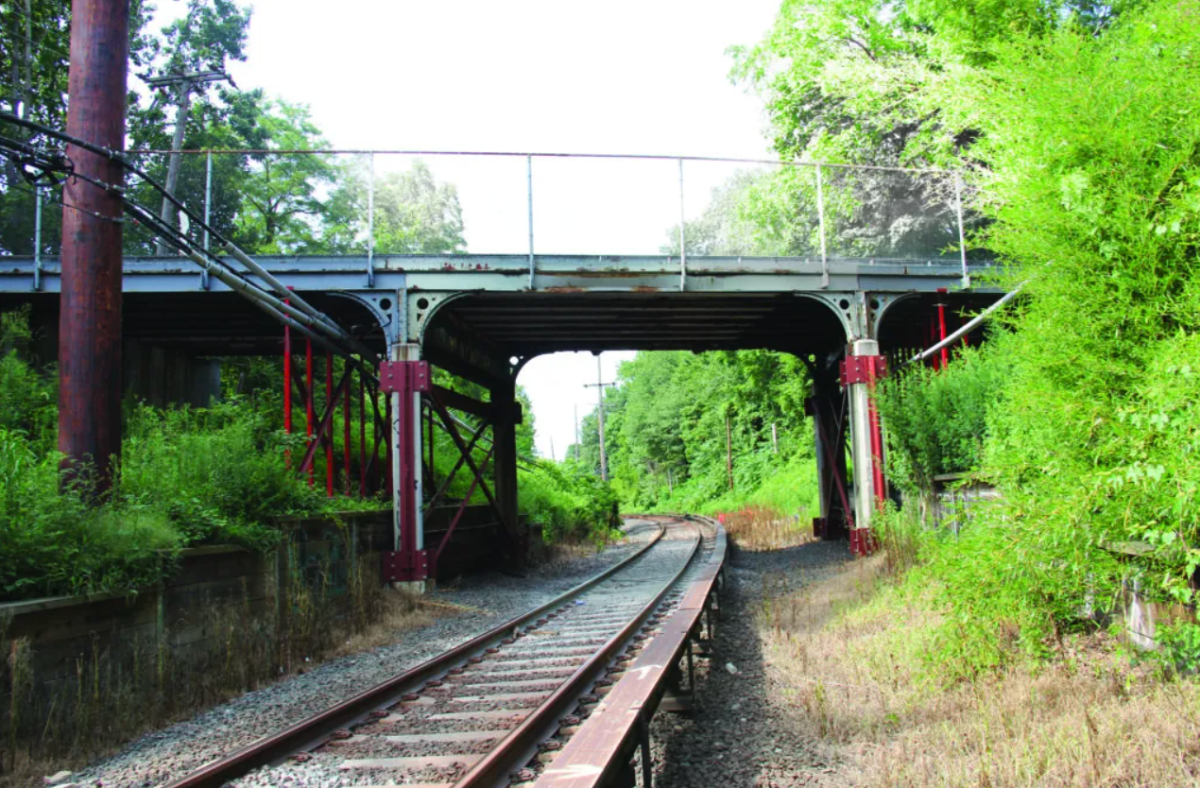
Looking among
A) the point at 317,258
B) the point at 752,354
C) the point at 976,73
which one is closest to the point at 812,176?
the point at 976,73

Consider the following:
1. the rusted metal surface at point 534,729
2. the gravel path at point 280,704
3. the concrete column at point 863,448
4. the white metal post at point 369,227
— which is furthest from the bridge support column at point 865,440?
the white metal post at point 369,227

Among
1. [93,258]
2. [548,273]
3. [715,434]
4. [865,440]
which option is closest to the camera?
[93,258]

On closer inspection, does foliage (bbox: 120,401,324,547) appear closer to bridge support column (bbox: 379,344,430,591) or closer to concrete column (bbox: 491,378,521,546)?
bridge support column (bbox: 379,344,430,591)

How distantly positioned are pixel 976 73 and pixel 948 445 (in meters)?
8.28

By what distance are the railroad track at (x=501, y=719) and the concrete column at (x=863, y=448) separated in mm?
5165

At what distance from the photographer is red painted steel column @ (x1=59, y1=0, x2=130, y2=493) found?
682cm

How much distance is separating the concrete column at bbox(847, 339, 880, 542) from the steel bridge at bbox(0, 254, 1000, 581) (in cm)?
Result: 2

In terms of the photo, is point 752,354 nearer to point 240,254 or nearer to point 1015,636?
point 240,254

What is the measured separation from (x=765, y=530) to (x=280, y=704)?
58.2ft

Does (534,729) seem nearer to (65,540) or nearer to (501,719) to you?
(501,719)

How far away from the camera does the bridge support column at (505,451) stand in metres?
16.0

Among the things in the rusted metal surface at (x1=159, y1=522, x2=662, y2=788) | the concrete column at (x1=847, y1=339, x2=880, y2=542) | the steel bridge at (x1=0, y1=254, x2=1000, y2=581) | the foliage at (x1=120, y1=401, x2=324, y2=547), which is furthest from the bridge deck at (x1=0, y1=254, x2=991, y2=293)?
the rusted metal surface at (x1=159, y1=522, x2=662, y2=788)

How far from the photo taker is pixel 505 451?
16250 mm

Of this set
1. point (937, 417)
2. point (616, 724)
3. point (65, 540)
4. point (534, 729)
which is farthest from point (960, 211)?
point (65, 540)
